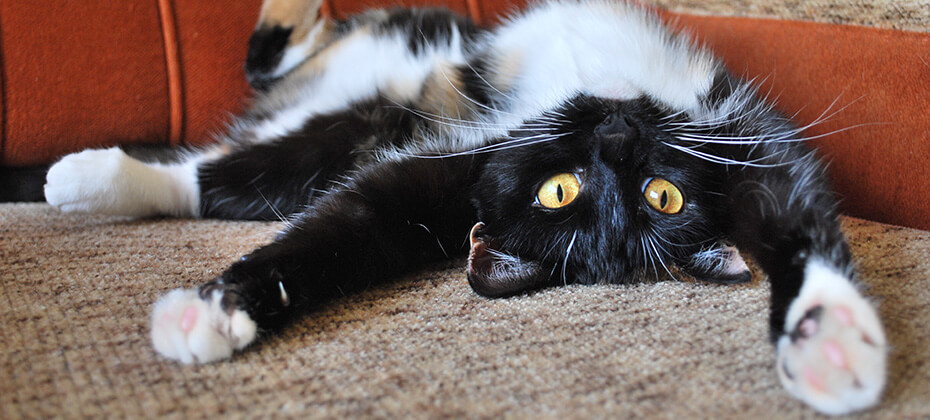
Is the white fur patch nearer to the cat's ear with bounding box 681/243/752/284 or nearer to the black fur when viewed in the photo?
the black fur

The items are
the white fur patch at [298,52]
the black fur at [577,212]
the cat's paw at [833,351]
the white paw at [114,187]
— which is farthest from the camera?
the white fur patch at [298,52]

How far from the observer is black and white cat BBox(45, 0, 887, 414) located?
0.75 metres

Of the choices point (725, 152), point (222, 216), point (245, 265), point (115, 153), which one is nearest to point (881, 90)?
point (725, 152)

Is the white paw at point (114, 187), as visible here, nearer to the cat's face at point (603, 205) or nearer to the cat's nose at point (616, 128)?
the cat's face at point (603, 205)

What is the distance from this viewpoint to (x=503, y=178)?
1013 mm

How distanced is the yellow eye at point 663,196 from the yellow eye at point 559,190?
0.10 meters

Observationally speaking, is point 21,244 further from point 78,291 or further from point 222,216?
point 222,216

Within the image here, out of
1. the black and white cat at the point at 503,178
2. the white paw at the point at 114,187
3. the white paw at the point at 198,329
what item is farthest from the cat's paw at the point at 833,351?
the white paw at the point at 114,187

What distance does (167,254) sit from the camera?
3.27 ft

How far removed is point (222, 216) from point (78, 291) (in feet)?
1.40

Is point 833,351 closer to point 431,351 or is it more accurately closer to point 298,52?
point 431,351

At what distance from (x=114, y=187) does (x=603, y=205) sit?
833 mm

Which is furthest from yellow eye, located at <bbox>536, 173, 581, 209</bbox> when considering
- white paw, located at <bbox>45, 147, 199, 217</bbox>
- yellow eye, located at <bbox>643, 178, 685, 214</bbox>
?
white paw, located at <bbox>45, 147, 199, 217</bbox>

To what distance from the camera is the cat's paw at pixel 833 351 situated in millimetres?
591
